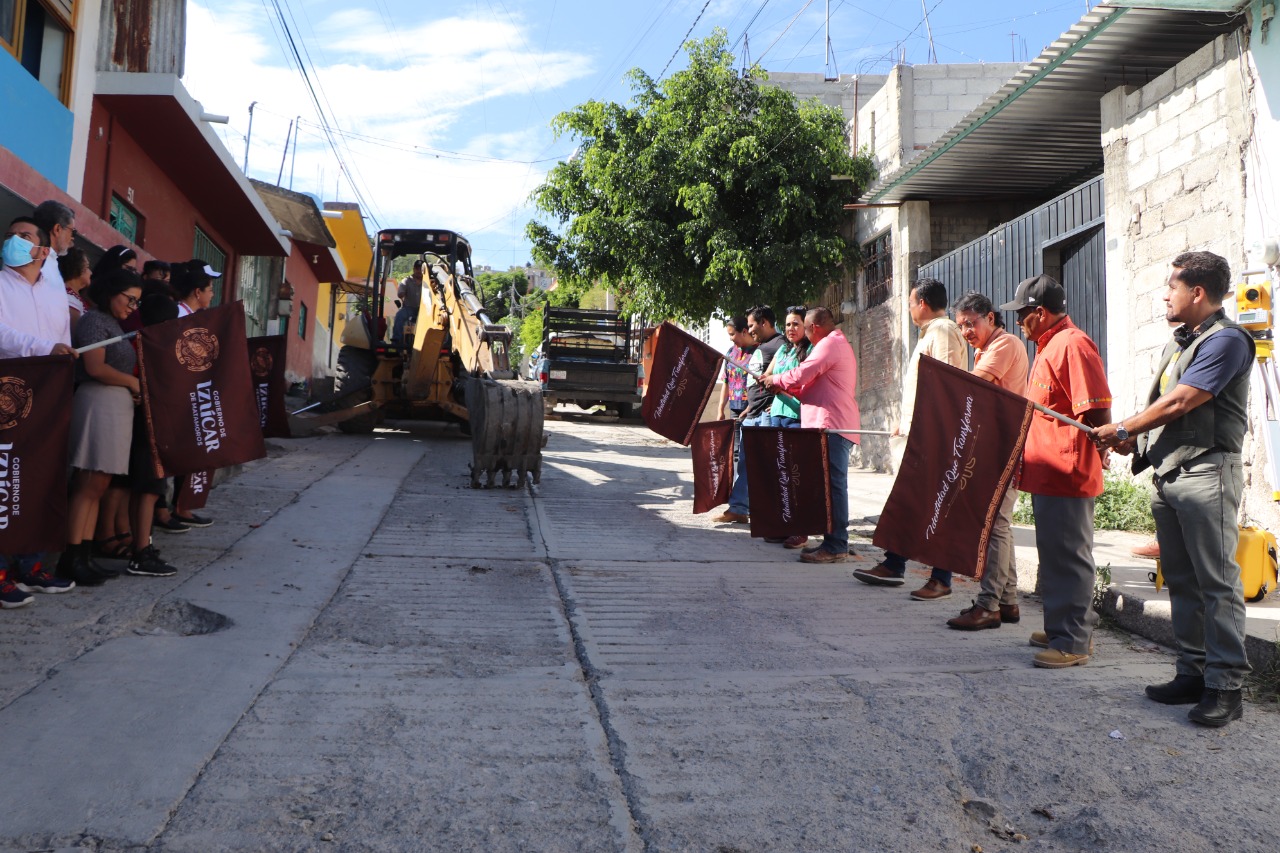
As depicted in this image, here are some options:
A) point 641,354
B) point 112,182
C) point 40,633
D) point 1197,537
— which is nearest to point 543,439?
point 112,182

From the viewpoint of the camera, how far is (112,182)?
9.80 meters

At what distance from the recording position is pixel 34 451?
4551 mm

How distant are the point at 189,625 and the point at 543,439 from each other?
5.54 m

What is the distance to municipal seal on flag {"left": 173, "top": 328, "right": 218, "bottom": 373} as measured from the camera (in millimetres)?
5297

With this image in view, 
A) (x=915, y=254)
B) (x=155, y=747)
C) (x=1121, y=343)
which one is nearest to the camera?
(x=155, y=747)

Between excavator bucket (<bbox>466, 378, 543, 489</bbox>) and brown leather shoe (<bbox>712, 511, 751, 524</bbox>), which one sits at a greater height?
excavator bucket (<bbox>466, 378, 543, 489</bbox>)

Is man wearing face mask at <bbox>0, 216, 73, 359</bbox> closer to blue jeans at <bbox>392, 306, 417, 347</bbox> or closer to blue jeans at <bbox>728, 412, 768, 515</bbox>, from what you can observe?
blue jeans at <bbox>728, 412, 768, 515</bbox>

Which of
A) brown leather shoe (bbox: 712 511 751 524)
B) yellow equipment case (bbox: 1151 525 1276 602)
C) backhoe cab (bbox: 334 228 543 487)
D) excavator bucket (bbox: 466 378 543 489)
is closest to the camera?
yellow equipment case (bbox: 1151 525 1276 602)

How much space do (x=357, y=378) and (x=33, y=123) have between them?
7292 mm

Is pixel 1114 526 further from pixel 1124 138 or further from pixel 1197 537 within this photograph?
pixel 1197 537

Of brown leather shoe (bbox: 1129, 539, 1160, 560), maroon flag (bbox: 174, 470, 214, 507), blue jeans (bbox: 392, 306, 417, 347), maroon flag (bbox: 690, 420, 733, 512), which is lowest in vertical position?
brown leather shoe (bbox: 1129, 539, 1160, 560)

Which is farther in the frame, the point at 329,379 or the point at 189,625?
the point at 329,379

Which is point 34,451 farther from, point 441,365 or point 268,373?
point 441,365

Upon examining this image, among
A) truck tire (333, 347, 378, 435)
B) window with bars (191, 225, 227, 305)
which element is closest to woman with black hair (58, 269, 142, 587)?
window with bars (191, 225, 227, 305)
